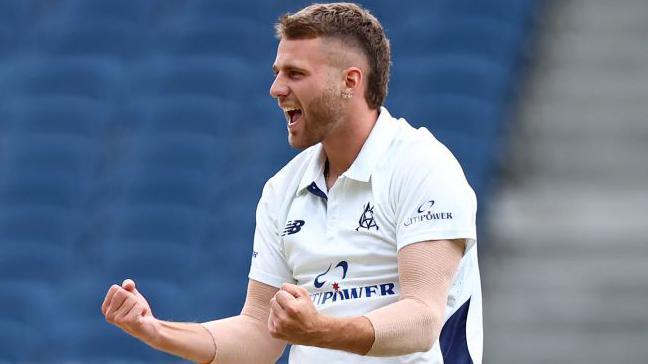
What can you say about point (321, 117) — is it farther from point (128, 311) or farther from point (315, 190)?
point (128, 311)

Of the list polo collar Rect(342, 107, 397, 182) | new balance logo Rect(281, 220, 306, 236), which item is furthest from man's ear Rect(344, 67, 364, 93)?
new balance logo Rect(281, 220, 306, 236)

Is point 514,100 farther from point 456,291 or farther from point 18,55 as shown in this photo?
point 456,291

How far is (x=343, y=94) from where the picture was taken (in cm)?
341

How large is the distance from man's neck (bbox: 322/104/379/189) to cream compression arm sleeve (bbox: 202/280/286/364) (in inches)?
15.0

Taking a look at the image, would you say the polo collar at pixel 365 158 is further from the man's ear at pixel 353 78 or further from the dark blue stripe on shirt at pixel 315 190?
the man's ear at pixel 353 78

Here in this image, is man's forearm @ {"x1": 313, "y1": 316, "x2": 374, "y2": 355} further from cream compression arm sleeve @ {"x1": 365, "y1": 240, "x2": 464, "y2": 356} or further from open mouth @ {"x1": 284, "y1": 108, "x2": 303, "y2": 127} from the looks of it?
open mouth @ {"x1": 284, "y1": 108, "x2": 303, "y2": 127}

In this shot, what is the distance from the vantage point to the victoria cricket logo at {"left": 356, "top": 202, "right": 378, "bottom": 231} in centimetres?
334

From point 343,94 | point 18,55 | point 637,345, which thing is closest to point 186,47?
point 18,55

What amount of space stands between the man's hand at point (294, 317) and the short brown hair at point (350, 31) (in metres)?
0.80

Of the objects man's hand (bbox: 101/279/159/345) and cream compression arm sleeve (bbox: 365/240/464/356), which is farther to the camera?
man's hand (bbox: 101/279/159/345)

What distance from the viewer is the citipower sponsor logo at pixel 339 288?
3324mm

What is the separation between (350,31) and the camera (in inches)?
134

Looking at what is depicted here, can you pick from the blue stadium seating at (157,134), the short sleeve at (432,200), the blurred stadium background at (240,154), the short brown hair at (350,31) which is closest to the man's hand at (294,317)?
the short sleeve at (432,200)

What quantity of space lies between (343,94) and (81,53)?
6.16 m
